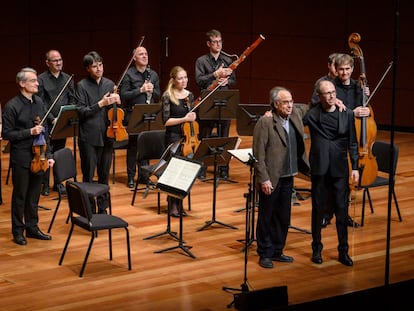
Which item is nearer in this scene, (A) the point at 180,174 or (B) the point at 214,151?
(A) the point at 180,174

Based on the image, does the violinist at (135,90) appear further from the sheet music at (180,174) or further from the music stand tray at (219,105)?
the sheet music at (180,174)

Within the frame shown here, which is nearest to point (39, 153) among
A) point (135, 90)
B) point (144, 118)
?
point (144, 118)

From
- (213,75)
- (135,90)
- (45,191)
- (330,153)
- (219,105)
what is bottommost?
(45,191)

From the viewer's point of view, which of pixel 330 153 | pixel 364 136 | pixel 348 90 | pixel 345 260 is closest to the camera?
pixel 330 153

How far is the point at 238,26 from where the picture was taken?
A: 13.6 m

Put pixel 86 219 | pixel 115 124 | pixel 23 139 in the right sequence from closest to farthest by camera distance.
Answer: pixel 86 219 < pixel 23 139 < pixel 115 124

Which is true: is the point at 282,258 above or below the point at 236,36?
below

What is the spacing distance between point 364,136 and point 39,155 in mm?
2695

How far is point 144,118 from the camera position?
30.0 feet

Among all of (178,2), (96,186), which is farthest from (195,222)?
(178,2)

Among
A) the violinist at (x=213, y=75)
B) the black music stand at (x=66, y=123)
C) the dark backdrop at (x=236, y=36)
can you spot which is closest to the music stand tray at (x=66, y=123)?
the black music stand at (x=66, y=123)

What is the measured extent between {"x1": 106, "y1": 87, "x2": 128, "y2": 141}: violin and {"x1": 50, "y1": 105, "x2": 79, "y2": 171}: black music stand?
0.33 meters

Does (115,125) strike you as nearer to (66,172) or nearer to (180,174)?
(66,172)

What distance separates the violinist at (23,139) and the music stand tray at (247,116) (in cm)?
229
